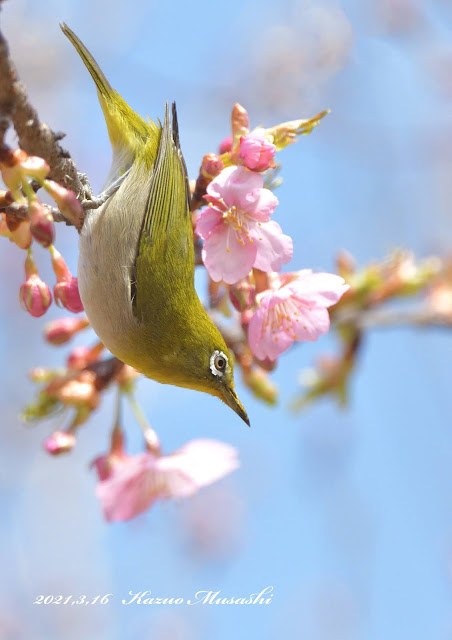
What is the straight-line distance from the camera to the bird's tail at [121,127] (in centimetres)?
308

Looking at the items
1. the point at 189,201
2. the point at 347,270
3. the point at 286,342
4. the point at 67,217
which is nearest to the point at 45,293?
the point at 67,217

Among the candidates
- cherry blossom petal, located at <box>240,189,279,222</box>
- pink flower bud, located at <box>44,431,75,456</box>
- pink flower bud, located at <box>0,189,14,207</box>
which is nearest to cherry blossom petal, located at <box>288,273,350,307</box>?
cherry blossom petal, located at <box>240,189,279,222</box>

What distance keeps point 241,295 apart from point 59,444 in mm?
1181

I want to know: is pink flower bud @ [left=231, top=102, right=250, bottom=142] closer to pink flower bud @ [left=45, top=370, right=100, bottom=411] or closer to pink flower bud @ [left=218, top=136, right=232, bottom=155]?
pink flower bud @ [left=218, top=136, right=232, bottom=155]

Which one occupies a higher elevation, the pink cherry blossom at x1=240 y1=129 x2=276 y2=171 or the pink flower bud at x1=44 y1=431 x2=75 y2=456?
the pink cherry blossom at x1=240 y1=129 x2=276 y2=171

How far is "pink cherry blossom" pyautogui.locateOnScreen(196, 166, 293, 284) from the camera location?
2.55 meters

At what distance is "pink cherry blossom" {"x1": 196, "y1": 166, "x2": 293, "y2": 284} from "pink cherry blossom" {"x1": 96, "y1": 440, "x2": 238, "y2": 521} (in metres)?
1.11

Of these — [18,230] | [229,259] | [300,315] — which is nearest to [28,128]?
[18,230]

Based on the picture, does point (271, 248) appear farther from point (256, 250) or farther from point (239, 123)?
point (239, 123)

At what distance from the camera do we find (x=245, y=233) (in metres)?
2.64

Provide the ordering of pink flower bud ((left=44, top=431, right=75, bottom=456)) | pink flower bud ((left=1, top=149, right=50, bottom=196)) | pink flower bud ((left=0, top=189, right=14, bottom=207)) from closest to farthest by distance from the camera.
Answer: pink flower bud ((left=1, top=149, right=50, bottom=196)) → pink flower bud ((left=0, top=189, right=14, bottom=207)) → pink flower bud ((left=44, top=431, right=75, bottom=456))

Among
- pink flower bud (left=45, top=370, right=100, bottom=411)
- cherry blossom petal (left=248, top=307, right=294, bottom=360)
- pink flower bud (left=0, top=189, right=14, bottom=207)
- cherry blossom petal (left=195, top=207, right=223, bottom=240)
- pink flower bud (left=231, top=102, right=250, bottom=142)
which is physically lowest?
pink flower bud (left=45, top=370, right=100, bottom=411)

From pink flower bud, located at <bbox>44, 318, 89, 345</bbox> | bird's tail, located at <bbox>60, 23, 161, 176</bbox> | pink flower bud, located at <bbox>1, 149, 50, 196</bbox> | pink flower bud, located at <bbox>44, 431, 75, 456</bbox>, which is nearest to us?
pink flower bud, located at <bbox>1, 149, 50, 196</bbox>

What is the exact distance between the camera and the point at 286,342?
280 centimetres
